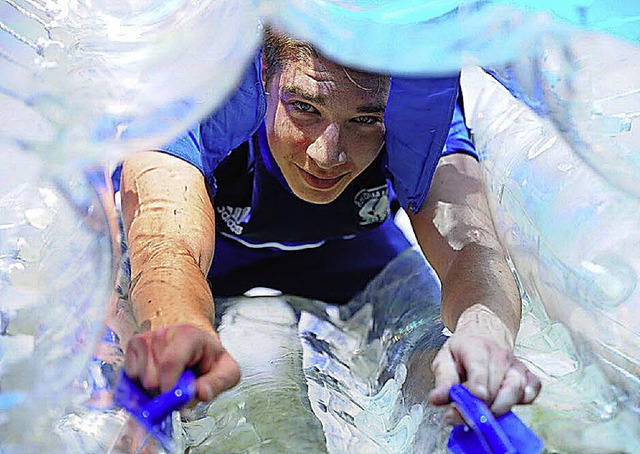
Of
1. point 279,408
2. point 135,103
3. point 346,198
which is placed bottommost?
point 279,408

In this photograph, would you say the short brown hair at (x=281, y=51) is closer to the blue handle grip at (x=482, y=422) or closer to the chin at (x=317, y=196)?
the chin at (x=317, y=196)

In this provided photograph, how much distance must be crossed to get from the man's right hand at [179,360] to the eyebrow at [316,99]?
0.25 meters

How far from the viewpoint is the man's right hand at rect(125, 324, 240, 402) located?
54cm

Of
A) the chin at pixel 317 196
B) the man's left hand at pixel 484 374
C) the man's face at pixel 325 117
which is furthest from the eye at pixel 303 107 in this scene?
the man's left hand at pixel 484 374

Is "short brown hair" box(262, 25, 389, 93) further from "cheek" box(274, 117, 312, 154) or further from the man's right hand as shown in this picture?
the man's right hand

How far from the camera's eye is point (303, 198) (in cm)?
86

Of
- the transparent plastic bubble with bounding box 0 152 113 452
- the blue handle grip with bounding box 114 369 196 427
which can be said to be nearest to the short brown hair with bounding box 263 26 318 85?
the transparent plastic bubble with bounding box 0 152 113 452

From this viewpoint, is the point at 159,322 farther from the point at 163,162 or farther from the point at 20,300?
the point at 163,162

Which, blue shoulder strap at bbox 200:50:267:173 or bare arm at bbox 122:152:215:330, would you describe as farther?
blue shoulder strap at bbox 200:50:267:173

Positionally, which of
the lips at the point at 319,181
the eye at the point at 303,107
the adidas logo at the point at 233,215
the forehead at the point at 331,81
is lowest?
the adidas logo at the point at 233,215

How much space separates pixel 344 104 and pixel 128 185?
20 centimetres

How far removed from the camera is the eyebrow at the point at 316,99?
2.44ft

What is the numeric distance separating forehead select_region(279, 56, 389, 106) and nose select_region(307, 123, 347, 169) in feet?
0.10

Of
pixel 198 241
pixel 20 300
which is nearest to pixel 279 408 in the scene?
pixel 198 241
